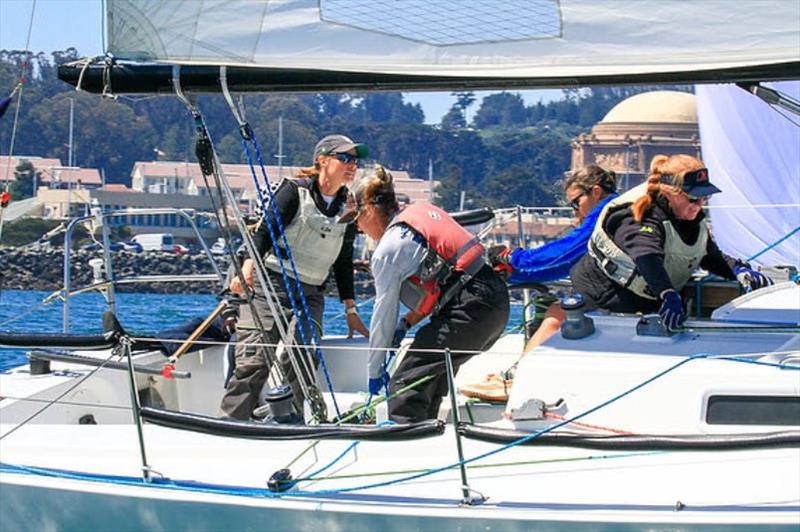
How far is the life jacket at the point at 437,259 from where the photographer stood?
Result: 484 centimetres

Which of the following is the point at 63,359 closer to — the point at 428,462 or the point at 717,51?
the point at 428,462

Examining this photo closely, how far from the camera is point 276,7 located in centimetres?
504

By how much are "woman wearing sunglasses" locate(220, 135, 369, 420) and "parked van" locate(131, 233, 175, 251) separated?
145ft

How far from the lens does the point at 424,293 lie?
192 inches

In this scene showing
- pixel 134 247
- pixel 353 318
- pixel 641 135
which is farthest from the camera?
pixel 641 135

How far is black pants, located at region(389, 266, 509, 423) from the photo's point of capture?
479 cm

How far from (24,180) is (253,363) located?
179ft

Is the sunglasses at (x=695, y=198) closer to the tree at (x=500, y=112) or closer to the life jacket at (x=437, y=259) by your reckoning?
the life jacket at (x=437, y=259)

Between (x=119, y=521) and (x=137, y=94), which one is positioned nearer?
(x=119, y=521)

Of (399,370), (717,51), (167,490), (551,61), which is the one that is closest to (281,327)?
(399,370)

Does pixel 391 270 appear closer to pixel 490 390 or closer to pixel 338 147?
pixel 490 390

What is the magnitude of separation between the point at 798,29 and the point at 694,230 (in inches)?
30.1

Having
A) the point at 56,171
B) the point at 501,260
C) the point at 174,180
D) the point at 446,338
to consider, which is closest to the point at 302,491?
the point at 446,338

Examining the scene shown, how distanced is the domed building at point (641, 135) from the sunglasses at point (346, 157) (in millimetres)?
48574
